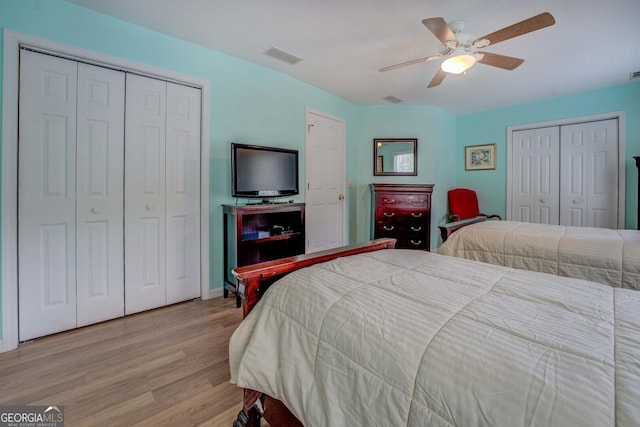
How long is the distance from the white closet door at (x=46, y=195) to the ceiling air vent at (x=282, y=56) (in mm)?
1638

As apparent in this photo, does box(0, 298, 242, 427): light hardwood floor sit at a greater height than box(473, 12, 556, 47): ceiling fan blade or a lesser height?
lesser

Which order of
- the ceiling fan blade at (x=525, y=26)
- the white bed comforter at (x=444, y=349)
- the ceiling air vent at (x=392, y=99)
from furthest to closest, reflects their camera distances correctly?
the ceiling air vent at (x=392, y=99) → the ceiling fan blade at (x=525, y=26) → the white bed comforter at (x=444, y=349)

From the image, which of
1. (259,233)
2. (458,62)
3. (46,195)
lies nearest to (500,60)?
(458,62)

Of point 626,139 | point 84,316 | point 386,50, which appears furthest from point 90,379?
point 626,139

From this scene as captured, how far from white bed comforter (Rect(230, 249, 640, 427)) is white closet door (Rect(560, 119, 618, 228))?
4.01 m

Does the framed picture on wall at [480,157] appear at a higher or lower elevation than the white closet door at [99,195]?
higher

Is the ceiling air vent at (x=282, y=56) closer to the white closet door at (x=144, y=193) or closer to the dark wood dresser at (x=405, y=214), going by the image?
the white closet door at (x=144, y=193)

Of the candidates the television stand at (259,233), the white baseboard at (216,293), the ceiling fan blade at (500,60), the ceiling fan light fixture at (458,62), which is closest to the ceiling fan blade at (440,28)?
the ceiling fan light fixture at (458,62)

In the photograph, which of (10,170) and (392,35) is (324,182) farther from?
(10,170)

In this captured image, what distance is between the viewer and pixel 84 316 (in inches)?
90.6

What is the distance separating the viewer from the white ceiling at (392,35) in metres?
2.17

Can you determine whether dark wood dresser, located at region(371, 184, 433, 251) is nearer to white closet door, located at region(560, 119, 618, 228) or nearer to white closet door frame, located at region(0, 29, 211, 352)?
white closet door, located at region(560, 119, 618, 228)

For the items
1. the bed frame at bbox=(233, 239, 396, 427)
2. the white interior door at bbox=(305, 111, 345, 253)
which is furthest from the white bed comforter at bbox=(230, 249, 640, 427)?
the white interior door at bbox=(305, 111, 345, 253)

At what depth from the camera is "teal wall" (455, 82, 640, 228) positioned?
374 centimetres
